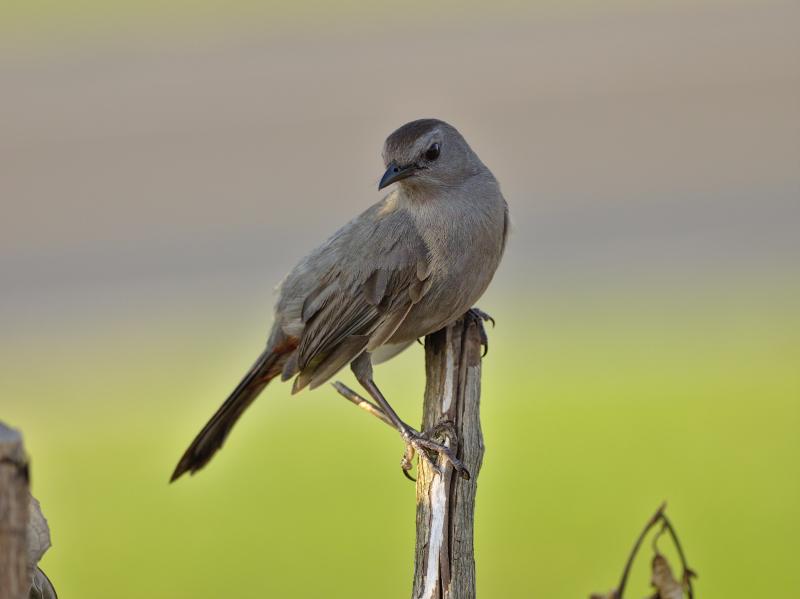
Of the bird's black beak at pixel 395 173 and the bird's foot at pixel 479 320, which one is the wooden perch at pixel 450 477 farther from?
the bird's black beak at pixel 395 173

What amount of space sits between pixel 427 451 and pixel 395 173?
4.71 ft

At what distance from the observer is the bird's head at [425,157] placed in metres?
4.86

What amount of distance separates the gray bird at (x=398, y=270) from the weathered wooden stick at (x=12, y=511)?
2864 millimetres

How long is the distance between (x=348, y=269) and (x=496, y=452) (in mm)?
5495

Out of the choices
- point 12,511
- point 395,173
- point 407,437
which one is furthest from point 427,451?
point 12,511

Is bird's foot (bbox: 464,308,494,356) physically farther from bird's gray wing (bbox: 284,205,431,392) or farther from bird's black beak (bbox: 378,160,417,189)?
bird's black beak (bbox: 378,160,417,189)

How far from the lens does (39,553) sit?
2459 millimetres

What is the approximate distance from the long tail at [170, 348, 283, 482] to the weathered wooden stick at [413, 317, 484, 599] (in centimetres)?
110

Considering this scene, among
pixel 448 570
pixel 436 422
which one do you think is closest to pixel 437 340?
pixel 436 422

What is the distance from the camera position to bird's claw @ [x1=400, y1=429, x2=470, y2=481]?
11.3ft

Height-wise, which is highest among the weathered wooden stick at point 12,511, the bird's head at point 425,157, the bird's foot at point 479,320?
the bird's head at point 425,157

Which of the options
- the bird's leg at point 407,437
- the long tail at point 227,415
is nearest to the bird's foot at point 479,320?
the bird's leg at point 407,437

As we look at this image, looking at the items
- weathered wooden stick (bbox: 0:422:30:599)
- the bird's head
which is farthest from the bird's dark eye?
weathered wooden stick (bbox: 0:422:30:599)

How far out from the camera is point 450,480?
11.1ft
